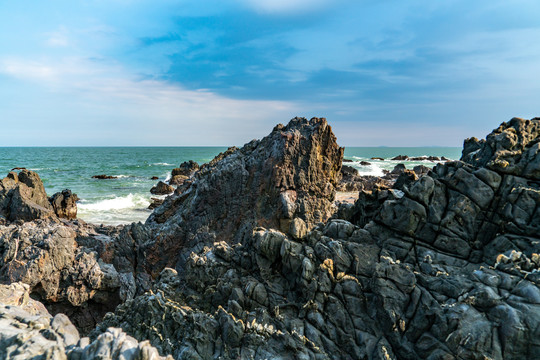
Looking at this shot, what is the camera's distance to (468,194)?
29.9 feet

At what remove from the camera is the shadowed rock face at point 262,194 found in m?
17.7

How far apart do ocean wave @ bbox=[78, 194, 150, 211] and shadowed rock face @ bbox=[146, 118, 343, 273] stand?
22960mm

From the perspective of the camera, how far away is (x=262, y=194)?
18281 mm

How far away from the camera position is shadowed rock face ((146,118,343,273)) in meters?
17.7

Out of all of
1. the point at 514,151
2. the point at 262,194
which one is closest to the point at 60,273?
the point at 262,194

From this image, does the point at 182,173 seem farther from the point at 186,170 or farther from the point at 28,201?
the point at 28,201

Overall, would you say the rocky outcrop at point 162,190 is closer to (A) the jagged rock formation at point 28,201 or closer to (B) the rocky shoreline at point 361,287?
(A) the jagged rock formation at point 28,201

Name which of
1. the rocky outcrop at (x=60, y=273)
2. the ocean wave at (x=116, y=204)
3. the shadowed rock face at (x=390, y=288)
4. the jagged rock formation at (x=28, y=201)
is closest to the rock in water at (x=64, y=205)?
the jagged rock formation at (x=28, y=201)

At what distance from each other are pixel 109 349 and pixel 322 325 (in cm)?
501

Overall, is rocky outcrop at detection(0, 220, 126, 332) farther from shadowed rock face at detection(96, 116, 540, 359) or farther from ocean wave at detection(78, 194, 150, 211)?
ocean wave at detection(78, 194, 150, 211)

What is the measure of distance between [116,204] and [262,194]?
2979 centimetres

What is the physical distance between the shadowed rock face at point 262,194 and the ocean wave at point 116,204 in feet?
75.3

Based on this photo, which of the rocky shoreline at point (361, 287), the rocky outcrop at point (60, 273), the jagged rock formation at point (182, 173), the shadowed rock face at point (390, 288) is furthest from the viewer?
the jagged rock formation at point (182, 173)

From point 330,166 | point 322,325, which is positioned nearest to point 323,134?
point 330,166
